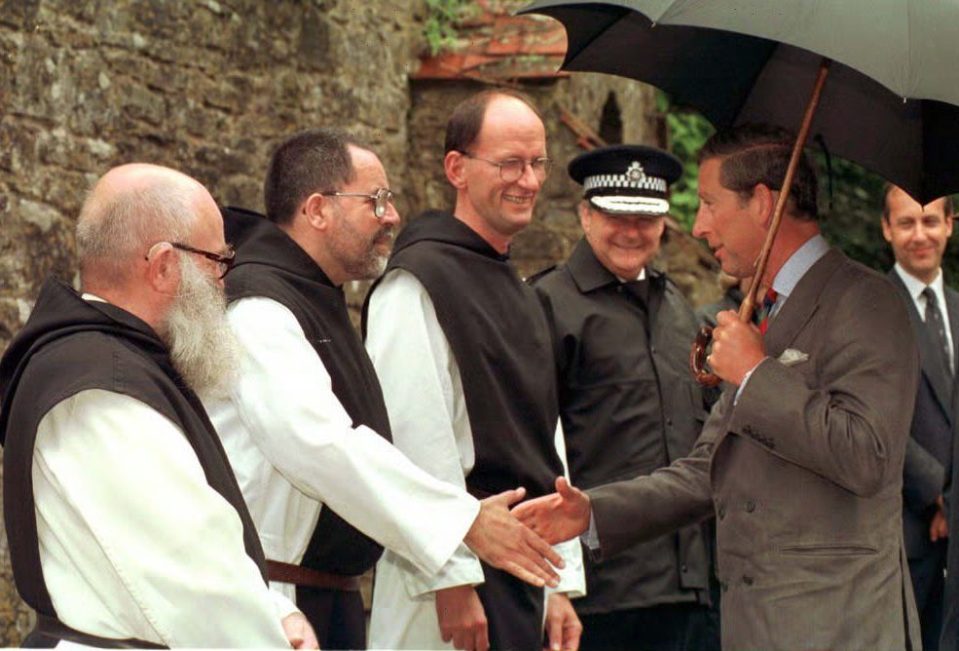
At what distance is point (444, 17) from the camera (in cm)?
1041

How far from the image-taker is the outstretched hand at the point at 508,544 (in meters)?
4.84

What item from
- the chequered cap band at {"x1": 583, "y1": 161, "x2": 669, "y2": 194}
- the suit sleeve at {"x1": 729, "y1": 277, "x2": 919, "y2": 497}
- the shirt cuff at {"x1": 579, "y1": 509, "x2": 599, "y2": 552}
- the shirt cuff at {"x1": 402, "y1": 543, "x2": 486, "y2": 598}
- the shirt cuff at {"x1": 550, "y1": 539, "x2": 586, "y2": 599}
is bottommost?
the shirt cuff at {"x1": 550, "y1": 539, "x2": 586, "y2": 599}

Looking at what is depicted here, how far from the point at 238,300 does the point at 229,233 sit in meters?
0.40

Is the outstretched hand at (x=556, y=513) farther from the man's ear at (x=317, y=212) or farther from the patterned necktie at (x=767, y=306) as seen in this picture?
the man's ear at (x=317, y=212)

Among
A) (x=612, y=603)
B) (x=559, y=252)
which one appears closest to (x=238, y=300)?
(x=612, y=603)

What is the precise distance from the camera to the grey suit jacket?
416 cm

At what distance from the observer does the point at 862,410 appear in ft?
13.6

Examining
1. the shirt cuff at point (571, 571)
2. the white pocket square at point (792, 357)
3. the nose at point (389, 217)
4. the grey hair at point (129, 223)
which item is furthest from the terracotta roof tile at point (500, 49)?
the grey hair at point (129, 223)

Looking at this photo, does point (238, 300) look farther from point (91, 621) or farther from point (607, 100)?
point (607, 100)

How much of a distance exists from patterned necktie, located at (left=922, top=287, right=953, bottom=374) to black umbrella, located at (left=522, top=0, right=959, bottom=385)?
8.10 feet

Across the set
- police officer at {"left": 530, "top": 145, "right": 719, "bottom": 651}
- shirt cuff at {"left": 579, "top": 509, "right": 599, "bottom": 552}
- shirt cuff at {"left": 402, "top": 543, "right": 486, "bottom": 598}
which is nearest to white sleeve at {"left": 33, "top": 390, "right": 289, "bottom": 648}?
shirt cuff at {"left": 402, "top": 543, "right": 486, "bottom": 598}

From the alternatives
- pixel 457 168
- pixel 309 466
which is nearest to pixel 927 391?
pixel 457 168

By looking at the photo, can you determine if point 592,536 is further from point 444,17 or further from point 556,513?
point 444,17

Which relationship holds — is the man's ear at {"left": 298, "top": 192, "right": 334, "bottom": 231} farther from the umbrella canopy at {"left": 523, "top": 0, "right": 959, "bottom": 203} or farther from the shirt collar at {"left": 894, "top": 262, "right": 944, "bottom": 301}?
the shirt collar at {"left": 894, "top": 262, "right": 944, "bottom": 301}
